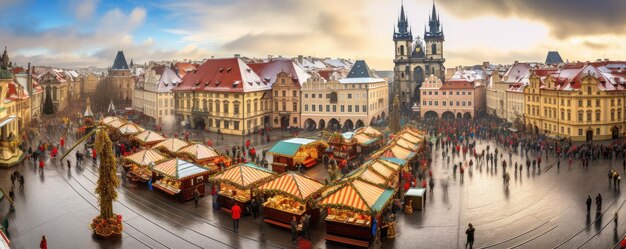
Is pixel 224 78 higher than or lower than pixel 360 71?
lower

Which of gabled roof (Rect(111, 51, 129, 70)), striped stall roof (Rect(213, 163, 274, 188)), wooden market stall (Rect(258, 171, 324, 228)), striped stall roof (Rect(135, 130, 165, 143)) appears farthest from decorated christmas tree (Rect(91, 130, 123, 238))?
gabled roof (Rect(111, 51, 129, 70))

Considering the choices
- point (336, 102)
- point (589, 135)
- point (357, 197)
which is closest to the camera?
point (357, 197)

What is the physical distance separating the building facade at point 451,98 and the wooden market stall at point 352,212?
197 feet

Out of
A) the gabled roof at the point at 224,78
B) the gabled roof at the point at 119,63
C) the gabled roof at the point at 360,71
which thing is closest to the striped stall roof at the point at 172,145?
the gabled roof at the point at 224,78

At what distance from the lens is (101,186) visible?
73.1 ft

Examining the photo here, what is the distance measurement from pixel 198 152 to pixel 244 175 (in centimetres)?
935

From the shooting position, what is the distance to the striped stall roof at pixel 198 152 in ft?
113

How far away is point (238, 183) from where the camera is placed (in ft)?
→ 85.3

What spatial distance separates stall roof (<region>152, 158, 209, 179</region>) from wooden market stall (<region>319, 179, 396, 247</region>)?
31.4 ft

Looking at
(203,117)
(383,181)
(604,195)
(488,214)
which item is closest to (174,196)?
(383,181)

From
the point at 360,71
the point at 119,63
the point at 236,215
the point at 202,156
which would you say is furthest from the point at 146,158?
the point at 119,63

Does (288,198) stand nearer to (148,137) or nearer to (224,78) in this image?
(148,137)

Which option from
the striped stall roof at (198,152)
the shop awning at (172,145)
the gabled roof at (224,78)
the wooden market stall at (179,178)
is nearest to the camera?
the wooden market stall at (179,178)

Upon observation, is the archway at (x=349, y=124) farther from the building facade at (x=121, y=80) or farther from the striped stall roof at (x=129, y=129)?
the building facade at (x=121, y=80)
